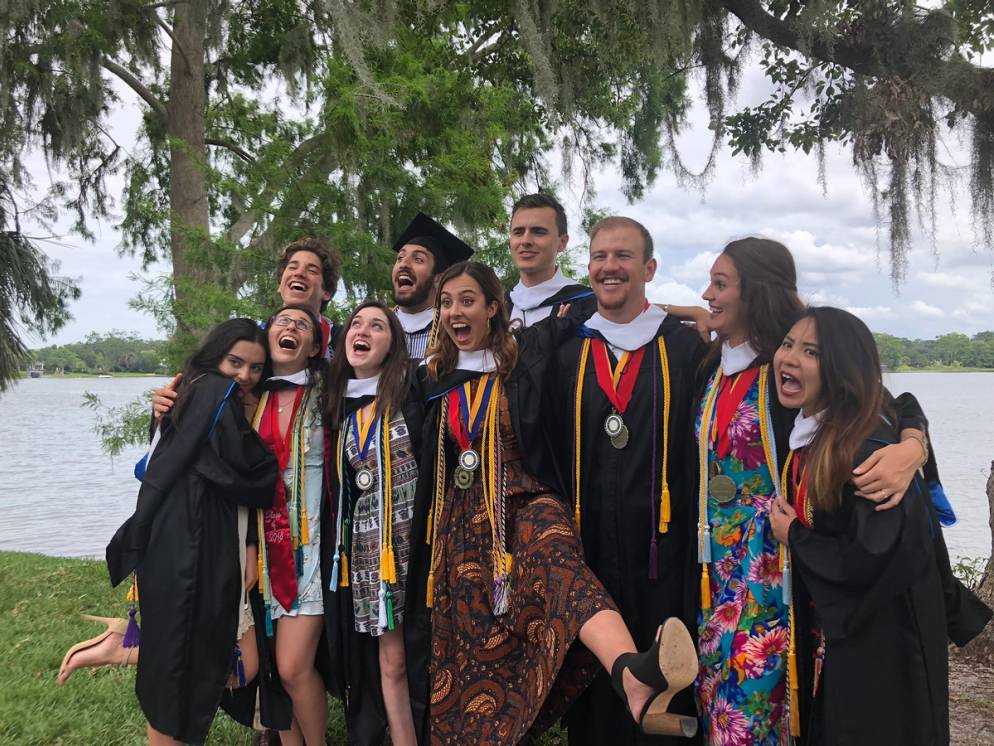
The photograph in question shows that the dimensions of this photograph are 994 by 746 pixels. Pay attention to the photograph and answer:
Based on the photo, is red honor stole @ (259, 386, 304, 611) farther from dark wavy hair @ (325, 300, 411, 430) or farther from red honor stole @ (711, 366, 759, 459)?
red honor stole @ (711, 366, 759, 459)

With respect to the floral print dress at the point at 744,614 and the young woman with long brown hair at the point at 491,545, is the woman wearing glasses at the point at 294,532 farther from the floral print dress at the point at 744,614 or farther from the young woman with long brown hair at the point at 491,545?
the floral print dress at the point at 744,614

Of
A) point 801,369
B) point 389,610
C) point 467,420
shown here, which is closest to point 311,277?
point 467,420

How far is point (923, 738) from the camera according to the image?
2605 mm

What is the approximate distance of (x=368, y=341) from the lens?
3539 mm

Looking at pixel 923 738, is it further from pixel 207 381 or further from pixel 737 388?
pixel 207 381

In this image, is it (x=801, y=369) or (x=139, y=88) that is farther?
(x=139, y=88)

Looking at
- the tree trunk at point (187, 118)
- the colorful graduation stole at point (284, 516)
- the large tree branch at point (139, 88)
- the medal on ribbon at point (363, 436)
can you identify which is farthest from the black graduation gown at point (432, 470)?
the large tree branch at point (139, 88)

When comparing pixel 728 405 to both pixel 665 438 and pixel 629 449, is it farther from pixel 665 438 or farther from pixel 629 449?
pixel 629 449

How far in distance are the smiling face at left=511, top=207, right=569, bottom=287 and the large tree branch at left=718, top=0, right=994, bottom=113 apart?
203cm

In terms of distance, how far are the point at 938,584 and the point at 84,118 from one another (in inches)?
363

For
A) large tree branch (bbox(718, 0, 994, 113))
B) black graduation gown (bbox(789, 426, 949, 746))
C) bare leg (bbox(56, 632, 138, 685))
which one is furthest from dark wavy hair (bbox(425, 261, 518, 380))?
large tree branch (bbox(718, 0, 994, 113))

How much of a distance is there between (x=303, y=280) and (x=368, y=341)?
0.72 metres

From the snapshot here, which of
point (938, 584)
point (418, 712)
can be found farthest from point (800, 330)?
point (418, 712)

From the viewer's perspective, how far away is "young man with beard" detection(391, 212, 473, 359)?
166 inches
